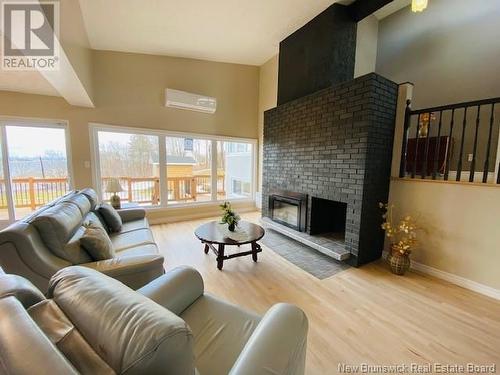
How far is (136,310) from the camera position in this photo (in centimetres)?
66

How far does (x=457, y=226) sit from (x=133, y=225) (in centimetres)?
380

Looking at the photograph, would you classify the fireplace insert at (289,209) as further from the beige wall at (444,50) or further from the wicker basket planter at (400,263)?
the beige wall at (444,50)

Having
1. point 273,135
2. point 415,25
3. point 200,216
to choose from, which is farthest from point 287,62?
point 200,216

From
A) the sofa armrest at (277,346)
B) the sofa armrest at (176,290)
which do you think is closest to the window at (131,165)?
the sofa armrest at (176,290)

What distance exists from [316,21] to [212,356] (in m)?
4.21

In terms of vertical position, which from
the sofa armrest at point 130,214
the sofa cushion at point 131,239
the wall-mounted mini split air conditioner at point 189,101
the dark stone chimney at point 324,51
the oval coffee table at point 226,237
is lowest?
the oval coffee table at point 226,237

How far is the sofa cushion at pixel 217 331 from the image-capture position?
1010mm

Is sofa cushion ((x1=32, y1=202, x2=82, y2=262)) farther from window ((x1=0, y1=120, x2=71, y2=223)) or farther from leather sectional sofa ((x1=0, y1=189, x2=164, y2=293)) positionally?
window ((x1=0, y1=120, x2=71, y2=223))

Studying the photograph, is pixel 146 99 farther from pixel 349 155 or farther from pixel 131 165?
pixel 349 155

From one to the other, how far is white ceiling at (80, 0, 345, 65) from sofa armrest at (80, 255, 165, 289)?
10.3 ft

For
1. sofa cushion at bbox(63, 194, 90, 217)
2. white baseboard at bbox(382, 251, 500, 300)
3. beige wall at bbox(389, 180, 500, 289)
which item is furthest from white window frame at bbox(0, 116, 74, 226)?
white baseboard at bbox(382, 251, 500, 300)

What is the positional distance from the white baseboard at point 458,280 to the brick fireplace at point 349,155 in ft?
1.54

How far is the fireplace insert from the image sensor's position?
11.9 ft

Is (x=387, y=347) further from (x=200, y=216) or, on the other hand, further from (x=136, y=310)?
(x=200, y=216)
